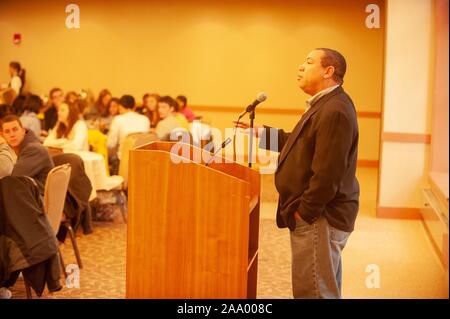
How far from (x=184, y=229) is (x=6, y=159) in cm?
196

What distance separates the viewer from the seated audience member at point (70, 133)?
684 cm

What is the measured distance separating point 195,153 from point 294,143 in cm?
64

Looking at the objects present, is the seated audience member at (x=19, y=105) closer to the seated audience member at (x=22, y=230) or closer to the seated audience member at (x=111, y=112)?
the seated audience member at (x=111, y=112)

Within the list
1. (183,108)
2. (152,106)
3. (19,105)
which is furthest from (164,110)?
(19,105)

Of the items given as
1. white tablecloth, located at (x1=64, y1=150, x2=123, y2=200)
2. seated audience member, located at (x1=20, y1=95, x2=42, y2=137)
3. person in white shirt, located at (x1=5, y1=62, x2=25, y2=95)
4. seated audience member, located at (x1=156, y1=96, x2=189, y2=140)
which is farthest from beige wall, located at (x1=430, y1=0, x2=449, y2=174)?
person in white shirt, located at (x1=5, y1=62, x2=25, y2=95)

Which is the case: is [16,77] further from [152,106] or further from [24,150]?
[24,150]

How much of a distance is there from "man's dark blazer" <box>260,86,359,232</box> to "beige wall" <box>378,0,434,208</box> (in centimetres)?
428

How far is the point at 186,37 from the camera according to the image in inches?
471

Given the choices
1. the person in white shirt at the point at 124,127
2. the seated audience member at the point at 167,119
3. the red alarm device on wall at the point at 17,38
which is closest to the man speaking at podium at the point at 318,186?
the seated audience member at the point at 167,119

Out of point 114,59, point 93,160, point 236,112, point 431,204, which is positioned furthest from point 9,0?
point 431,204

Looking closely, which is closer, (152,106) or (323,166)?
(323,166)

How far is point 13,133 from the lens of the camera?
502 cm
